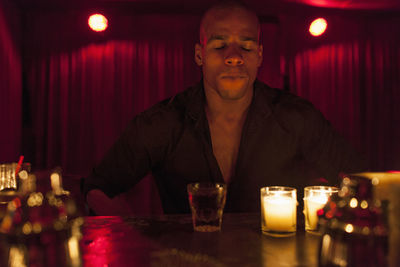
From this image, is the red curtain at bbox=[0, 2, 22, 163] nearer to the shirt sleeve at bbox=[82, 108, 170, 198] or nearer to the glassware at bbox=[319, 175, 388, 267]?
the shirt sleeve at bbox=[82, 108, 170, 198]

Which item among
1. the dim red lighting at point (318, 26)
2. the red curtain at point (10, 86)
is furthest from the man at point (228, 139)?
the dim red lighting at point (318, 26)

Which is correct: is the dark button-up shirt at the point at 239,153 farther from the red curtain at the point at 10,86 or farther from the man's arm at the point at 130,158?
the red curtain at the point at 10,86

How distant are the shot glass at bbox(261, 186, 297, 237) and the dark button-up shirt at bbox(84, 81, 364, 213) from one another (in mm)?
615

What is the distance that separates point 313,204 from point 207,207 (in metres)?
0.24

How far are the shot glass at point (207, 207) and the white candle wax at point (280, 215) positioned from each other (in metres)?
0.11

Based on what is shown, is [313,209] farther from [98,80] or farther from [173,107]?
[98,80]

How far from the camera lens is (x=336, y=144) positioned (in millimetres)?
1532

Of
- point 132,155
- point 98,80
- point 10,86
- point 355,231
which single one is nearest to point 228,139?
point 132,155

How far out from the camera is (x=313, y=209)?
802mm

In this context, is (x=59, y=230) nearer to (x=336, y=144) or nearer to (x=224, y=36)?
(x=224, y=36)

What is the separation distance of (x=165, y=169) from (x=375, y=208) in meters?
1.11

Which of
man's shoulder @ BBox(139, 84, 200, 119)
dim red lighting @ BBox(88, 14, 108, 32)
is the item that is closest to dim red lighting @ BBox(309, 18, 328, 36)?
dim red lighting @ BBox(88, 14, 108, 32)

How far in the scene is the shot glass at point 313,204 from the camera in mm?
798

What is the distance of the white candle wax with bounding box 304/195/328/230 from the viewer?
31.4 inches
